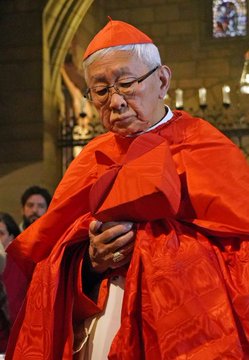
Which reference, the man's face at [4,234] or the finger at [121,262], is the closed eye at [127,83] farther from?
the man's face at [4,234]

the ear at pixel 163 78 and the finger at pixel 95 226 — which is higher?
the ear at pixel 163 78

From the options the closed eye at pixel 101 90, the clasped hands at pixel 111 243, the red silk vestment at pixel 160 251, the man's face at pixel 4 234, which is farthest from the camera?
the man's face at pixel 4 234

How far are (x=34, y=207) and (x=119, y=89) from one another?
328 centimetres

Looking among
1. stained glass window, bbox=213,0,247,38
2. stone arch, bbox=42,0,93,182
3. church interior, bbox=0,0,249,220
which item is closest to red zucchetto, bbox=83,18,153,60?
church interior, bbox=0,0,249,220

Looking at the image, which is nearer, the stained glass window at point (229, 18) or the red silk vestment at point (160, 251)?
the red silk vestment at point (160, 251)

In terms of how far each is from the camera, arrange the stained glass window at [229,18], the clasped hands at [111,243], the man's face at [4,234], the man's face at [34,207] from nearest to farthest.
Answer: the clasped hands at [111,243] < the man's face at [4,234] < the man's face at [34,207] < the stained glass window at [229,18]

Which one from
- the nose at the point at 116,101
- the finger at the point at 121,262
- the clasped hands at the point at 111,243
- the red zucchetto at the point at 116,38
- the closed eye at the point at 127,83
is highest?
the red zucchetto at the point at 116,38

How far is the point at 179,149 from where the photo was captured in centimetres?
171

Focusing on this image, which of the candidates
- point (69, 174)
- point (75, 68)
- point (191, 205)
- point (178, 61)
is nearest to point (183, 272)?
point (191, 205)

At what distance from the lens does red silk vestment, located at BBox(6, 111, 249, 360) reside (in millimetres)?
1512

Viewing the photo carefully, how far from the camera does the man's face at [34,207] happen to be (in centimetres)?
489

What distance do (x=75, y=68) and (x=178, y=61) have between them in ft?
8.38

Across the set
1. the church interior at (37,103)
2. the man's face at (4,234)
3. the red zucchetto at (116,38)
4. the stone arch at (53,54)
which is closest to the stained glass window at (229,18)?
the church interior at (37,103)

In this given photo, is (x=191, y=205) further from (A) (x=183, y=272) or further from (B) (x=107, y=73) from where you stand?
(B) (x=107, y=73)
